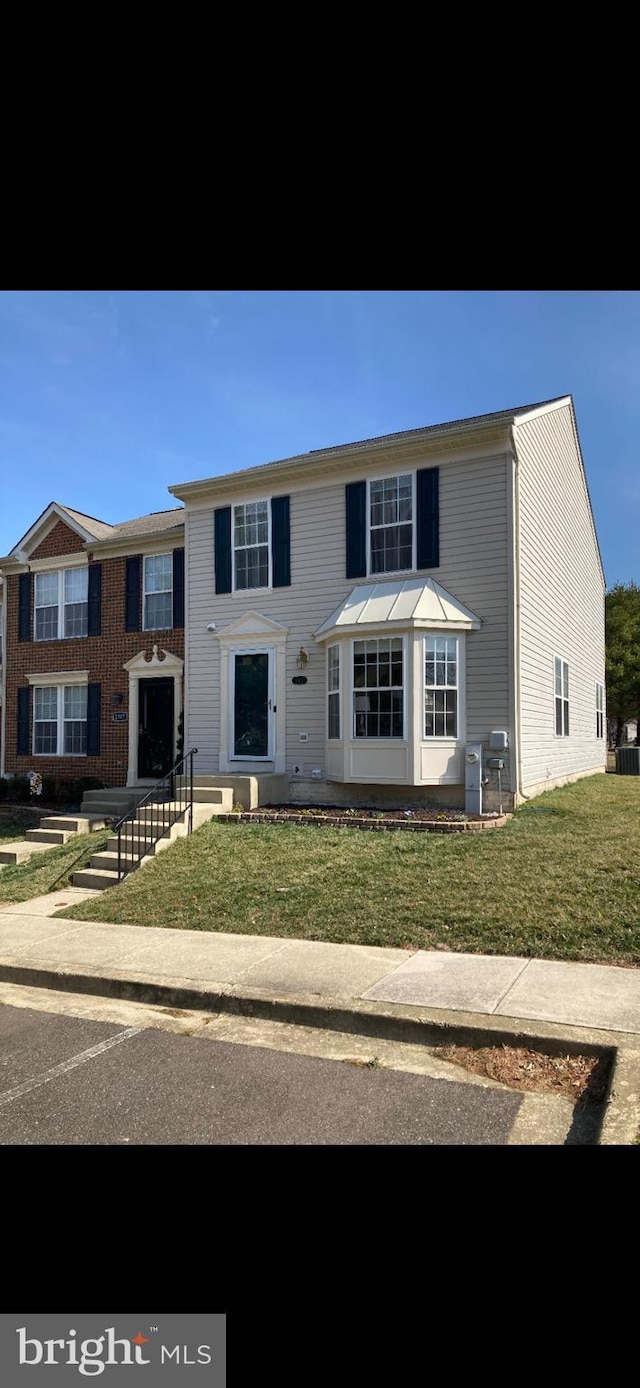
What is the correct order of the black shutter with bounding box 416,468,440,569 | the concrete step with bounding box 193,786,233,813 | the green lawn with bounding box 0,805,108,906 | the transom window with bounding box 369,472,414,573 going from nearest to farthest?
the green lawn with bounding box 0,805,108,906 < the concrete step with bounding box 193,786,233,813 < the black shutter with bounding box 416,468,440,569 < the transom window with bounding box 369,472,414,573

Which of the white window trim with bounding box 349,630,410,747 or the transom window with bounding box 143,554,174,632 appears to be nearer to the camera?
the white window trim with bounding box 349,630,410,747

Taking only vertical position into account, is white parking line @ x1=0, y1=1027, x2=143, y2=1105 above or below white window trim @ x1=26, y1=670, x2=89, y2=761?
below

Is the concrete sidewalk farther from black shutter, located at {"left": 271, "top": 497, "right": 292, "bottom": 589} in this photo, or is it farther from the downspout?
black shutter, located at {"left": 271, "top": 497, "right": 292, "bottom": 589}

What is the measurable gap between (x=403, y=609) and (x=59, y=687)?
8.88m

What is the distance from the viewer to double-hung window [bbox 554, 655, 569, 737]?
15758mm

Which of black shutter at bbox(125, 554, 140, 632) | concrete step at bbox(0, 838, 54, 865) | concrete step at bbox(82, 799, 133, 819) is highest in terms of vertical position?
black shutter at bbox(125, 554, 140, 632)

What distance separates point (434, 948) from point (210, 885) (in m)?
2.96

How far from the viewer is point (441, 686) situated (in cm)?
1220

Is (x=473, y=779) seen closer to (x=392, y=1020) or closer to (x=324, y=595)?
(x=324, y=595)

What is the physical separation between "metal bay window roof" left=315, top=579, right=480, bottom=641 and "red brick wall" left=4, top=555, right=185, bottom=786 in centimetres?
442

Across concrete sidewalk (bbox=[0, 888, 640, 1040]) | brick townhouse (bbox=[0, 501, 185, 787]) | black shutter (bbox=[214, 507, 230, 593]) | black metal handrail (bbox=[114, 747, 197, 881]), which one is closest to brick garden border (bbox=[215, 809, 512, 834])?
black metal handrail (bbox=[114, 747, 197, 881])

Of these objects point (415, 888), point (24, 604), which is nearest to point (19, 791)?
point (24, 604)
